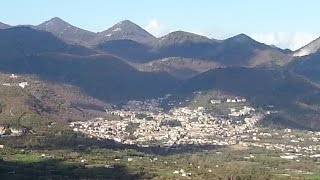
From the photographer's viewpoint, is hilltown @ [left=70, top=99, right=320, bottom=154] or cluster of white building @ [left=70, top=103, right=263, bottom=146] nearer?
hilltown @ [left=70, top=99, right=320, bottom=154]

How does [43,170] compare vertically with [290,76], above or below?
below

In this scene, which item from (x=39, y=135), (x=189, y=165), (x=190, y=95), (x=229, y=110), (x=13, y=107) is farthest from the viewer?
(x=190, y=95)

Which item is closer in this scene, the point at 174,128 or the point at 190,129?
the point at 190,129

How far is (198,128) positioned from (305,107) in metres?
37.0

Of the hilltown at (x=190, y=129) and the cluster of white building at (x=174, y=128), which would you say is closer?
the hilltown at (x=190, y=129)

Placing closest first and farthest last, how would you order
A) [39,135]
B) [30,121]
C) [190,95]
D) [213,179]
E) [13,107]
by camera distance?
[213,179], [39,135], [30,121], [13,107], [190,95]

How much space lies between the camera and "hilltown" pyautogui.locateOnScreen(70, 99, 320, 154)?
115 metres

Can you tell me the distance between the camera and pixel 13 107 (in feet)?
382

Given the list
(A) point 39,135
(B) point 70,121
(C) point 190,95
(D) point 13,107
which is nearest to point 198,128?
(B) point 70,121

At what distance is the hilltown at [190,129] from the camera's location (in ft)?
377

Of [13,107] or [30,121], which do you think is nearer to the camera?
[30,121]

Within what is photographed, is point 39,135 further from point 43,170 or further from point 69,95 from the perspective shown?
point 69,95

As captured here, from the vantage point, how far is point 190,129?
132125mm

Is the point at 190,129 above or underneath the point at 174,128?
underneath
